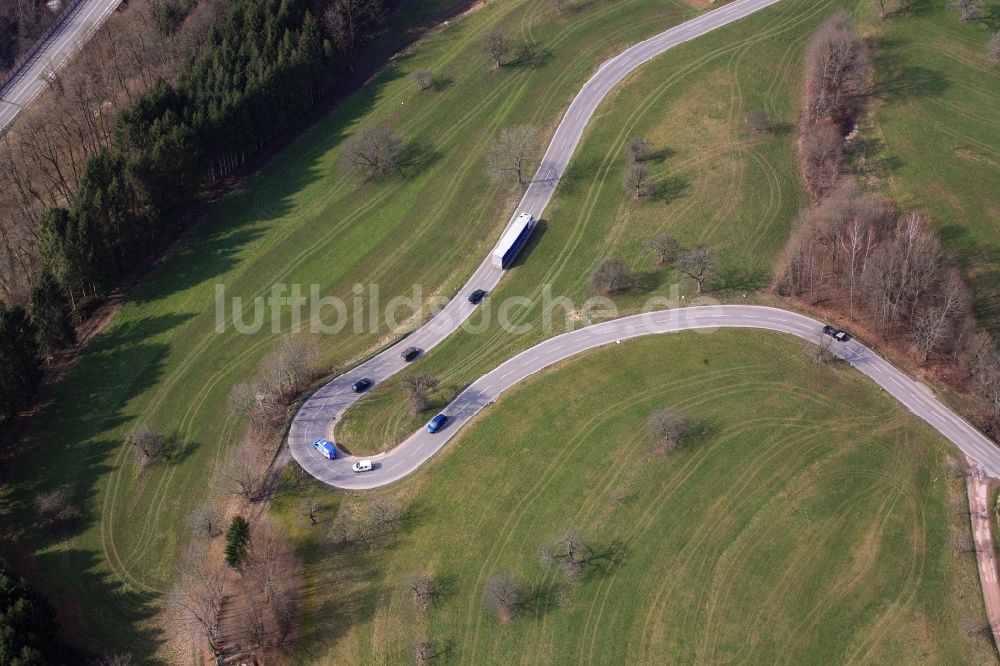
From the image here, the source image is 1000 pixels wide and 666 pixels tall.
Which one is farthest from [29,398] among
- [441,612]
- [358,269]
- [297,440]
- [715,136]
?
[715,136]

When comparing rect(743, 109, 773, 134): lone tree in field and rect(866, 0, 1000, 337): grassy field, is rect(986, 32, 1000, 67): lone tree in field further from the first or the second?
rect(743, 109, 773, 134): lone tree in field

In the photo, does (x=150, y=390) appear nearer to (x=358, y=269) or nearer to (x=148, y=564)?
(x=148, y=564)

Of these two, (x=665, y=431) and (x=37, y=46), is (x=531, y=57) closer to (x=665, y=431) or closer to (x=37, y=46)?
(x=665, y=431)

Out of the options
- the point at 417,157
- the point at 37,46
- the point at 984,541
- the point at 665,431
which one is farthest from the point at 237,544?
the point at 37,46

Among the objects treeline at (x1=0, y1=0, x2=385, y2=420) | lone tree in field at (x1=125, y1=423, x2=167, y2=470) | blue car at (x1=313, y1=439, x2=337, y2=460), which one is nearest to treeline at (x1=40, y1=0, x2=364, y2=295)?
treeline at (x1=0, y1=0, x2=385, y2=420)

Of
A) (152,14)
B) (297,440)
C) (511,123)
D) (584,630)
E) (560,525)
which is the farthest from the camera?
(152,14)
